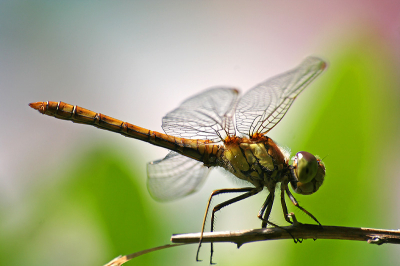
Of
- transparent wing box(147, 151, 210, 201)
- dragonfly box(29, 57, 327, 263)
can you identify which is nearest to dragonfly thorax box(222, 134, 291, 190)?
dragonfly box(29, 57, 327, 263)

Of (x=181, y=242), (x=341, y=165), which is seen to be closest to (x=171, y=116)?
(x=181, y=242)

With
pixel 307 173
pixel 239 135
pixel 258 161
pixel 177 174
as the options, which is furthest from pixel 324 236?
pixel 177 174

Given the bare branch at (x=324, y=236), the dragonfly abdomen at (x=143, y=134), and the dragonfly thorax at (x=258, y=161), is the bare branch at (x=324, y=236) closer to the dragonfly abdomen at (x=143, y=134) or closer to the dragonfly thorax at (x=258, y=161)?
the dragonfly thorax at (x=258, y=161)

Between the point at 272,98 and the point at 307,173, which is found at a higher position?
the point at 272,98

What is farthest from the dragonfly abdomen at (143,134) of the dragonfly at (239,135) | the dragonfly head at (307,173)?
the dragonfly head at (307,173)

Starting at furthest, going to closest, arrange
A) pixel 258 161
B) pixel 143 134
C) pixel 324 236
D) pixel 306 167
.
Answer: pixel 143 134 < pixel 258 161 < pixel 306 167 < pixel 324 236

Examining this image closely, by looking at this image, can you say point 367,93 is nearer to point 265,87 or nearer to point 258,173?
point 265,87

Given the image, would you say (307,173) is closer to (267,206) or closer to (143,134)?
(267,206)
